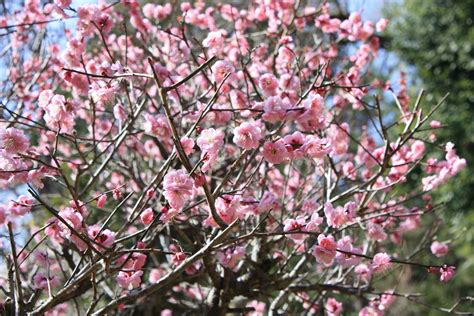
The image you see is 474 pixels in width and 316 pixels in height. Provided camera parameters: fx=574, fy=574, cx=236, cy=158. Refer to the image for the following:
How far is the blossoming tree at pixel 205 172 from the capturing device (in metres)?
1.88

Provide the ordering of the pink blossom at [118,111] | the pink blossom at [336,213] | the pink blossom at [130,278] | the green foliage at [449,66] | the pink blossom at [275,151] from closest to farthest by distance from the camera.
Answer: the pink blossom at [275,151] < the pink blossom at [130,278] < the pink blossom at [336,213] < the pink blossom at [118,111] < the green foliage at [449,66]

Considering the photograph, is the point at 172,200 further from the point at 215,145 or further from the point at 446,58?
the point at 446,58

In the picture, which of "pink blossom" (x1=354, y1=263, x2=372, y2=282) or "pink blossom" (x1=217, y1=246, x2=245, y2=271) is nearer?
"pink blossom" (x1=217, y1=246, x2=245, y2=271)

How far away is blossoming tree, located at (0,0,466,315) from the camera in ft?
6.16

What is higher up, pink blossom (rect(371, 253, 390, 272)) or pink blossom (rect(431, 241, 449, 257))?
pink blossom (rect(371, 253, 390, 272))

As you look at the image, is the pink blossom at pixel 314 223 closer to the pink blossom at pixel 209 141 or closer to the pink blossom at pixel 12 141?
the pink blossom at pixel 209 141

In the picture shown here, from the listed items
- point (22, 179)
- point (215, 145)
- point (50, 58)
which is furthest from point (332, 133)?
point (50, 58)

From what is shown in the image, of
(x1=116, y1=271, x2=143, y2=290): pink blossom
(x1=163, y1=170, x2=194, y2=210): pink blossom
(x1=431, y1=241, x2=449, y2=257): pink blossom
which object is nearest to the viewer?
(x1=163, y1=170, x2=194, y2=210): pink blossom

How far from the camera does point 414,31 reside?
6.80 meters

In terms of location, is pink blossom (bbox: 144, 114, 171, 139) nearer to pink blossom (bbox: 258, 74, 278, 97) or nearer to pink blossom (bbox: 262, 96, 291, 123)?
pink blossom (bbox: 258, 74, 278, 97)

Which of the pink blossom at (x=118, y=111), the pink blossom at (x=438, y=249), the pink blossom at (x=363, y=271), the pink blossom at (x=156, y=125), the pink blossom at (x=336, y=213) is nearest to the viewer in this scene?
the pink blossom at (x=336, y=213)

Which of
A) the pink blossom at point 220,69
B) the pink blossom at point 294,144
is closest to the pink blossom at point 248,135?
the pink blossom at point 294,144

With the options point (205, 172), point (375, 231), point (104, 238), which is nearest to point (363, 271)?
point (375, 231)

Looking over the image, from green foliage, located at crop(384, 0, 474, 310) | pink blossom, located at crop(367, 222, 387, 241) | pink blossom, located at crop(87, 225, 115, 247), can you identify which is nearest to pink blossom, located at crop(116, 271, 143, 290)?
pink blossom, located at crop(87, 225, 115, 247)
